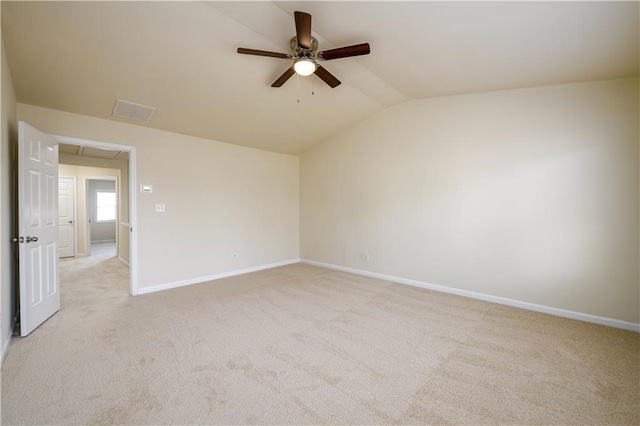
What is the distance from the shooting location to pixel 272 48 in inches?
113

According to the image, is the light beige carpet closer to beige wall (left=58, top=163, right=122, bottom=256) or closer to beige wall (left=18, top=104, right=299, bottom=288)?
beige wall (left=18, top=104, right=299, bottom=288)

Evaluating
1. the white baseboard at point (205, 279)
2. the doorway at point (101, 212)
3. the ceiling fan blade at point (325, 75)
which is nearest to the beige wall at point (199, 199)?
the white baseboard at point (205, 279)

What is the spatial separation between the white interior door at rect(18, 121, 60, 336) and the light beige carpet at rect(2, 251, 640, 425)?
0.84 ft

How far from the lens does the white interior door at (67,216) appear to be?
23.6ft

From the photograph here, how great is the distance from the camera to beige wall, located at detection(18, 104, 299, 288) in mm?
3915

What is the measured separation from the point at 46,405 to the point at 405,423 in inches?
89.1

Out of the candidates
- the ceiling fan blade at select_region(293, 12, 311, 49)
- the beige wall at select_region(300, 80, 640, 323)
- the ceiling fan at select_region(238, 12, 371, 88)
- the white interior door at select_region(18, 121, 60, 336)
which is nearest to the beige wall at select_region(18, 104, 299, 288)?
the white interior door at select_region(18, 121, 60, 336)

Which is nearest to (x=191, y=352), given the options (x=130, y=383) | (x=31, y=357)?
(x=130, y=383)

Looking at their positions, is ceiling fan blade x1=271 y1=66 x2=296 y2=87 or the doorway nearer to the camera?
ceiling fan blade x1=271 y1=66 x2=296 y2=87

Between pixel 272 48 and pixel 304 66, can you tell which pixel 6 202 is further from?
pixel 304 66

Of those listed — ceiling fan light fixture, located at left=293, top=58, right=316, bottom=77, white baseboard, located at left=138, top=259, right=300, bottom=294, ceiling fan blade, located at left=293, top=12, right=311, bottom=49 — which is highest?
ceiling fan blade, located at left=293, top=12, right=311, bottom=49

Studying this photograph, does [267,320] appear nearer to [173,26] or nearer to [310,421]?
[310,421]

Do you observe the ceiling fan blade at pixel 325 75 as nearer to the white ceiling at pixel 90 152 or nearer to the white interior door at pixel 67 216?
the white ceiling at pixel 90 152

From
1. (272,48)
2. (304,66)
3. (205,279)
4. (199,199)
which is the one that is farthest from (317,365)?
(199,199)
